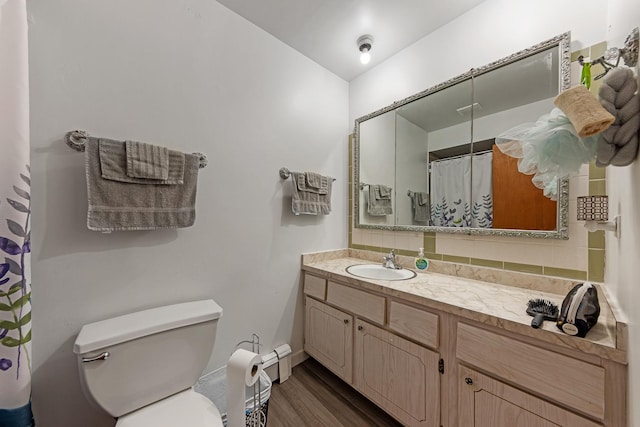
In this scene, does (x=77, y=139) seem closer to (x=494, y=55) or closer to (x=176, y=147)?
(x=176, y=147)

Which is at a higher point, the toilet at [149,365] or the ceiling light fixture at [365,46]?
the ceiling light fixture at [365,46]

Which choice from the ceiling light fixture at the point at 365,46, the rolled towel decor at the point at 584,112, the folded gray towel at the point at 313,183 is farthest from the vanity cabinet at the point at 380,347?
the ceiling light fixture at the point at 365,46

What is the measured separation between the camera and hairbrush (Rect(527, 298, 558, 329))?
860 millimetres

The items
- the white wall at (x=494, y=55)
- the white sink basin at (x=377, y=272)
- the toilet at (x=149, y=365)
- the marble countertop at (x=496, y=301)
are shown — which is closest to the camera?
the marble countertop at (x=496, y=301)

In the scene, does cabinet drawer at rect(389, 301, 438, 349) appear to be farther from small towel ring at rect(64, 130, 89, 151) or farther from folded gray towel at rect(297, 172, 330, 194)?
small towel ring at rect(64, 130, 89, 151)

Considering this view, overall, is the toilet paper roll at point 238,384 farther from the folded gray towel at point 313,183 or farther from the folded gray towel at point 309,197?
the folded gray towel at point 313,183

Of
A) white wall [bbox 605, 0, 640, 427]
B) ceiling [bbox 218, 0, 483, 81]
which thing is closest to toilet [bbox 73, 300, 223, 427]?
white wall [bbox 605, 0, 640, 427]

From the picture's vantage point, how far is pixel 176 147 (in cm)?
132

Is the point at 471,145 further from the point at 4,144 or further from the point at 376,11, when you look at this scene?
the point at 4,144

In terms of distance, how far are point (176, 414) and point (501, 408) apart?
128 centimetres

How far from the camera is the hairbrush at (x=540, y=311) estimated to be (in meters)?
0.86

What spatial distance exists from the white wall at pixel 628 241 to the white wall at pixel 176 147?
157 cm

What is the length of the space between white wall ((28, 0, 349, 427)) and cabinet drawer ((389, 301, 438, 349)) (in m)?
0.82

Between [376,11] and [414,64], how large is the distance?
466 mm
